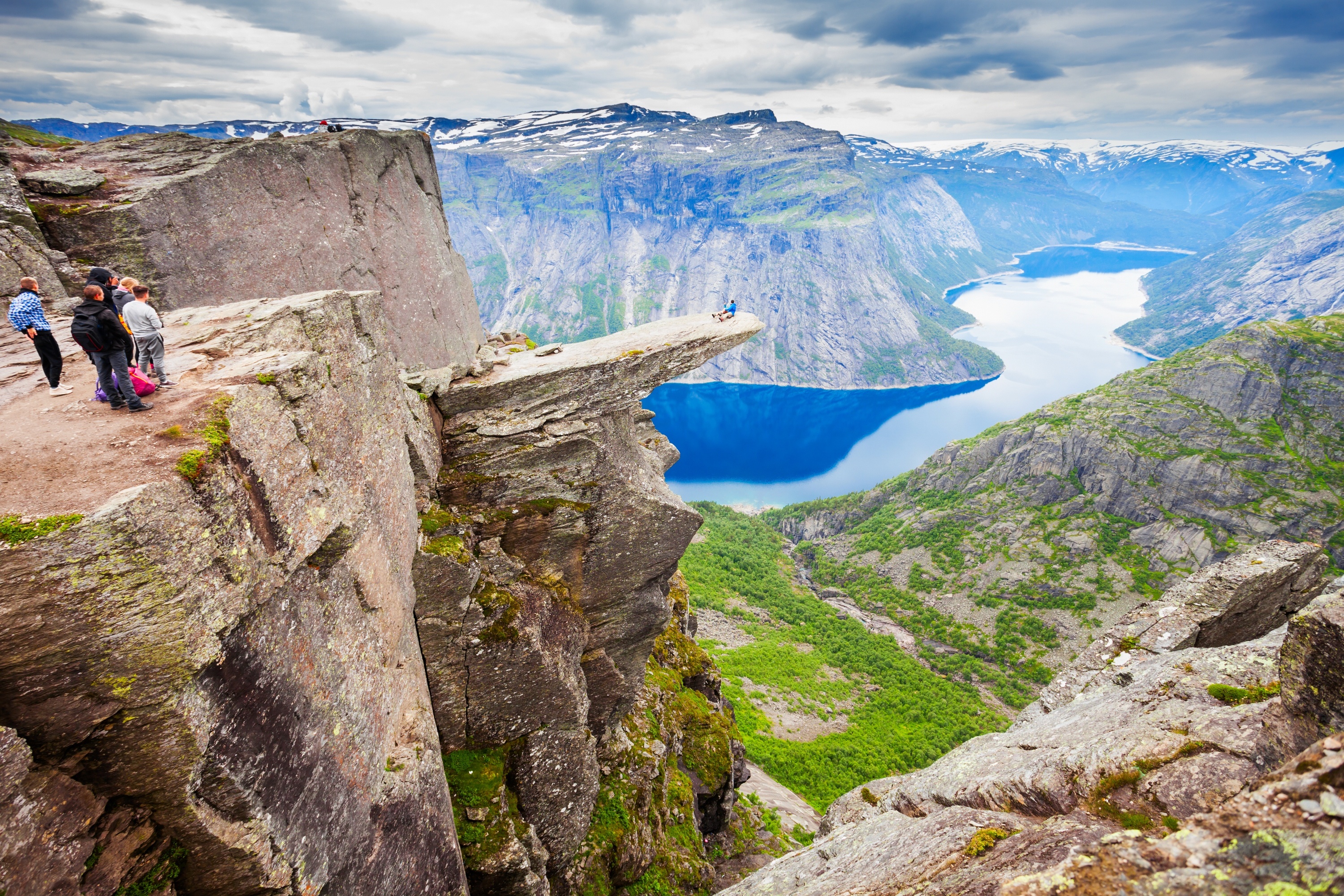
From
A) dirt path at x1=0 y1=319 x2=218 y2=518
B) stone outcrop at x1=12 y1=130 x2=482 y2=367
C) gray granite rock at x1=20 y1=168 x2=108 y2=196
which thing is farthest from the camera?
stone outcrop at x1=12 y1=130 x2=482 y2=367

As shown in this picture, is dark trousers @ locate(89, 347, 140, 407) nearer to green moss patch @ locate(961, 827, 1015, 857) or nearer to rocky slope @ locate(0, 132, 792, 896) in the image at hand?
rocky slope @ locate(0, 132, 792, 896)

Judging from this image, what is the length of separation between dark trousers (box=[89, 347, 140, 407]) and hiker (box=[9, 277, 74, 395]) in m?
1.03

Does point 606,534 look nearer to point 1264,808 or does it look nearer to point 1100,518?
point 1264,808

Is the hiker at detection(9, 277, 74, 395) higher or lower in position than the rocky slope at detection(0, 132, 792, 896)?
higher

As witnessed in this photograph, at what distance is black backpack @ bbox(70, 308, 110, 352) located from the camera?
8727 millimetres

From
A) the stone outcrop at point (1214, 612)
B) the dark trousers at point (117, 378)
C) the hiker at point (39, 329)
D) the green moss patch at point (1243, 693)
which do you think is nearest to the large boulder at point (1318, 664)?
the green moss patch at point (1243, 693)

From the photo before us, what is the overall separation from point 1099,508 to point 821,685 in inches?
2776

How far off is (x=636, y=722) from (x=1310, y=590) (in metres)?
24.2

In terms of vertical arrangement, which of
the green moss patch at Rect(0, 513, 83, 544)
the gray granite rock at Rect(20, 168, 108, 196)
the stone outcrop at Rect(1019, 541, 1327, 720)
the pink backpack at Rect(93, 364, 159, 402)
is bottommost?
the stone outcrop at Rect(1019, 541, 1327, 720)

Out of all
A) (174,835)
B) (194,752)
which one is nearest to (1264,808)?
(194,752)

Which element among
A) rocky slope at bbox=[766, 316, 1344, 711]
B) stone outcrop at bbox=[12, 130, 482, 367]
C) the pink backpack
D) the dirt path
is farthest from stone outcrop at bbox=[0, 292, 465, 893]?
rocky slope at bbox=[766, 316, 1344, 711]

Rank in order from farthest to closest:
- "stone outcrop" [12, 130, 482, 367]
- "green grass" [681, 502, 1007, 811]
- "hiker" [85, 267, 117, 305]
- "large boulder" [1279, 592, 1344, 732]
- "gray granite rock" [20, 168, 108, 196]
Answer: "green grass" [681, 502, 1007, 811] < "stone outcrop" [12, 130, 482, 367] < "gray granite rock" [20, 168, 108, 196] < "hiker" [85, 267, 117, 305] < "large boulder" [1279, 592, 1344, 732]

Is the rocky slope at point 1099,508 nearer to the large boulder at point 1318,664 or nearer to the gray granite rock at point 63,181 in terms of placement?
the large boulder at point 1318,664

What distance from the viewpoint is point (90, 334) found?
28.7 feet
